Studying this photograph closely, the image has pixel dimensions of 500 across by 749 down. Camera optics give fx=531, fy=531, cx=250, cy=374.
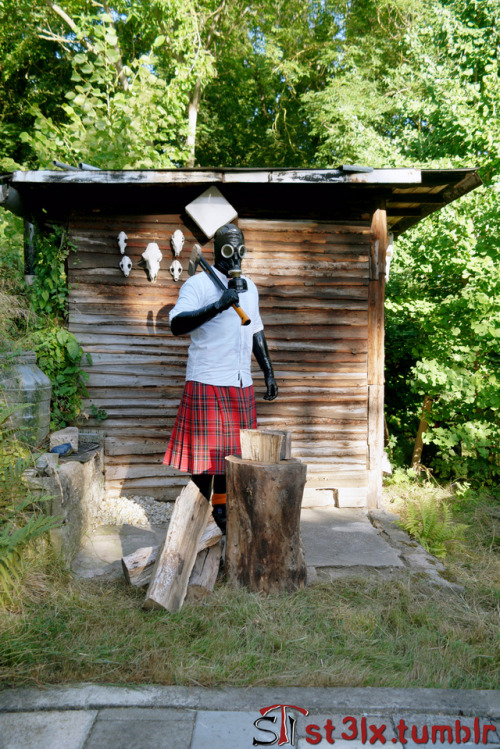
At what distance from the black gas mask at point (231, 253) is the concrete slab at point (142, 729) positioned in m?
2.42

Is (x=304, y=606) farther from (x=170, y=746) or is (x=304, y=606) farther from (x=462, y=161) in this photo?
(x=462, y=161)

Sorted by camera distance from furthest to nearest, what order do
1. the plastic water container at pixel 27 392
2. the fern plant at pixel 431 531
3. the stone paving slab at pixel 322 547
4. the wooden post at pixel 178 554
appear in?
1. the fern plant at pixel 431 531
2. the plastic water container at pixel 27 392
3. the stone paving slab at pixel 322 547
4. the wooden post at pixel 178 554

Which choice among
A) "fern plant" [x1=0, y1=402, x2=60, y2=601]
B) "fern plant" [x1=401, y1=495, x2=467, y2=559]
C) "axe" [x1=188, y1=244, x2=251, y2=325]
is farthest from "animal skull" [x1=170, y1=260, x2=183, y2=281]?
"fern plant" [x1=401, y1=495, x2=467, y2=559]

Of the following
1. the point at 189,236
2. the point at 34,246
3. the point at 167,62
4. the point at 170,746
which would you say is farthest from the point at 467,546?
the point at 167,62

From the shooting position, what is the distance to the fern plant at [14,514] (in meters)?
3.05

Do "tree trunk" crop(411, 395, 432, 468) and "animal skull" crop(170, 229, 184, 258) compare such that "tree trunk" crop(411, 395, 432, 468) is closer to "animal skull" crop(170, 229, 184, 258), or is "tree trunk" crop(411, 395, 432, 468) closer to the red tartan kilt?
"animal skull" crop(170, 229, 184, 258)

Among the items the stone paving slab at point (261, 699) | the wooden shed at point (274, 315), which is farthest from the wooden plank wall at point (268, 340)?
the stone paving slab at point (261, 699)

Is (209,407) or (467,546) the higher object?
(209,407)

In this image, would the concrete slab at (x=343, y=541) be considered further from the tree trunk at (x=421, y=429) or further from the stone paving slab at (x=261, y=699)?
the tree trunk at (x=421, y=429)

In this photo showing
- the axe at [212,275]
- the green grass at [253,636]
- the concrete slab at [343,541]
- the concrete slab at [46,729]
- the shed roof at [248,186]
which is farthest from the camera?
the shed roof at [248,186]

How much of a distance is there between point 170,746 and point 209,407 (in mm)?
2102

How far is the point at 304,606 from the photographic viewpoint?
3.18 meters

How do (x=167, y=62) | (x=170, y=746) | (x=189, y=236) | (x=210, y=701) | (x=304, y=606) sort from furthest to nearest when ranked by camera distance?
(x=167, y=62)
(x=189, y=236)
(x=304, y=606)
(x=210, y=701)
(x=170, y=746)

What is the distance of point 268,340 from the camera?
5688 millimetres
